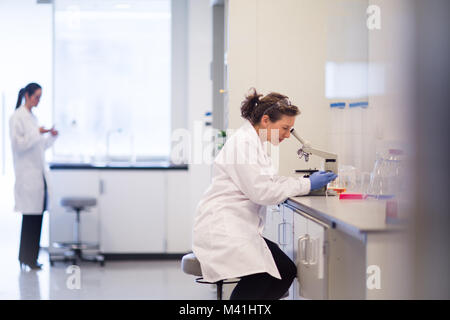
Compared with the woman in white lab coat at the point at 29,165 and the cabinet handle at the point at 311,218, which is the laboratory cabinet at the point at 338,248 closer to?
the cabinet handle at the point at 311,218

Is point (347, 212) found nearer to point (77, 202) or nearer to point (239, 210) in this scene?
point (239, 210)


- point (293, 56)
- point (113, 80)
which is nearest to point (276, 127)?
point (293, 56)

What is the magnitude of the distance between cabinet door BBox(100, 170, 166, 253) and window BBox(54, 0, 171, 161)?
660 mm

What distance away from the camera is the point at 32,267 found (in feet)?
14.2

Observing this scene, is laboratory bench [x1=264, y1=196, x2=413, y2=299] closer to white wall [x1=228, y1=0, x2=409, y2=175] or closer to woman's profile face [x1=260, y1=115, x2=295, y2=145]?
woman's profile face [x1=260, y1=115, x2=295, y2=145]

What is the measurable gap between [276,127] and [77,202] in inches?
104

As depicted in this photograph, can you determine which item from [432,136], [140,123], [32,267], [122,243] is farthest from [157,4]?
[432,136]

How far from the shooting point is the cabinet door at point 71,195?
4.62m

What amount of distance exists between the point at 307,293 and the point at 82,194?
311 cm

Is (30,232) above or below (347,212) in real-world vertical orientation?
below

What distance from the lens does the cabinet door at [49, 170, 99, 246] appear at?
4623mm

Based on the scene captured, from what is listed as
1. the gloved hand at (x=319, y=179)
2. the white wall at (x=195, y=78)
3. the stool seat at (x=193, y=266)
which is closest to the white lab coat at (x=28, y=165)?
the white wall at (x=195, y=78)

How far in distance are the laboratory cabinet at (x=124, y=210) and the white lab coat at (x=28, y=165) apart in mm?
374

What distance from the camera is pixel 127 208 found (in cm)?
467
